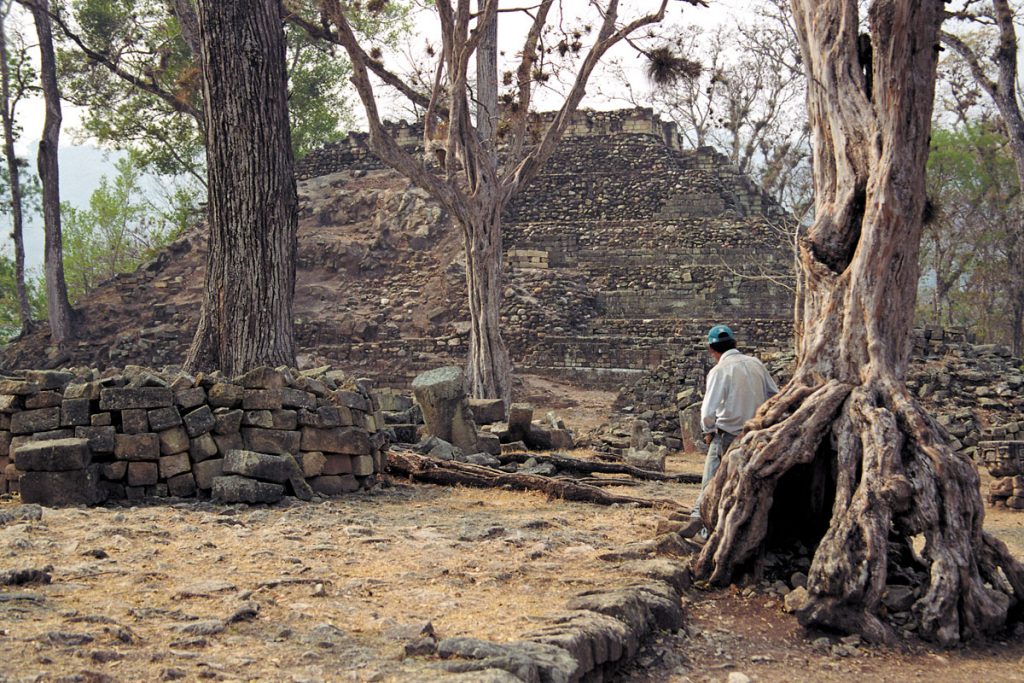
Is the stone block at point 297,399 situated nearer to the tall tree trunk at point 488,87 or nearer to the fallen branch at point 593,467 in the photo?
the fallen branch at point 593,467

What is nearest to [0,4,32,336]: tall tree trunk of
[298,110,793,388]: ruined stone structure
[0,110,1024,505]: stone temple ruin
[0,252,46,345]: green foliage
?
[0,110,1024,505]: stone temple ruin

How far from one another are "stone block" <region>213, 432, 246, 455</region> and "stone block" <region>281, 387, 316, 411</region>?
1.40 ft

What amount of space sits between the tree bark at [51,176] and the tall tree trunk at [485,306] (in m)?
14.9

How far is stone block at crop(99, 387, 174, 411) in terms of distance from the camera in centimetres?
759

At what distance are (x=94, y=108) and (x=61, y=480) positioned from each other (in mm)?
Result: 28141

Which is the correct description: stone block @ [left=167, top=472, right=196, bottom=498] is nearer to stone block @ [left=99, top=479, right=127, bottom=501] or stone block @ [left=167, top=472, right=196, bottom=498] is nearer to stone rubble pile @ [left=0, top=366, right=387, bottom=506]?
stone rubble pile @ [left=0, top=366, right=387, bottom=506]

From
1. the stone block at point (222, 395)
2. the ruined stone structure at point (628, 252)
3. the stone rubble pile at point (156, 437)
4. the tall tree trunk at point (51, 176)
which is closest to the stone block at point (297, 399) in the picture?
the stone rubble pile at point (156, 437)

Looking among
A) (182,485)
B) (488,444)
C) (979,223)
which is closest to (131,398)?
(182,485)

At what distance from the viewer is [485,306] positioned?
15.9 m

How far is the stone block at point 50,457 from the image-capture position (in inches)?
284

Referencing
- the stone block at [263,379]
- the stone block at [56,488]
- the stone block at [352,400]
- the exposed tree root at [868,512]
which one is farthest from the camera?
the stone block at [352,400]

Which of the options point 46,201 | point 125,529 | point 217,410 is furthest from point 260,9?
point 46,201

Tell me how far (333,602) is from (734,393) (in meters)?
2.91

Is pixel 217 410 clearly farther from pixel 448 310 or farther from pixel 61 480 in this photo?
pixel 448 310
